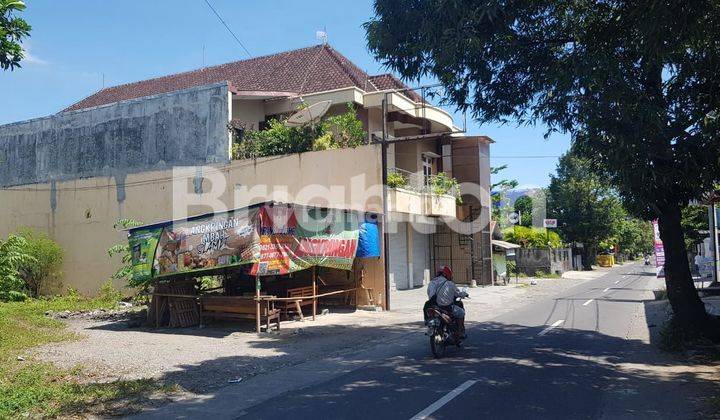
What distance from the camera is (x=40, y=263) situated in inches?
892

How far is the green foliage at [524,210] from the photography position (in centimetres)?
5688

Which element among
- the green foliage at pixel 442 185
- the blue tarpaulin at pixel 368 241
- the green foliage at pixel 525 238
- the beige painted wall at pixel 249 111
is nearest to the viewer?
the blue tarpaulin at pixel 368 241

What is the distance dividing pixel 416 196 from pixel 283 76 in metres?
8.53

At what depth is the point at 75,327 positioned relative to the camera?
50.0 feet

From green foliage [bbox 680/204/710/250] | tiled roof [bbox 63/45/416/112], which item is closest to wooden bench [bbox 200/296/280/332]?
tiled roof [bbox 63/45/416/112]

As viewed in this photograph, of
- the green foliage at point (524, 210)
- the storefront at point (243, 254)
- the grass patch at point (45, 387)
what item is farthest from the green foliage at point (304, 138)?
the green foliage at point (524, 210)

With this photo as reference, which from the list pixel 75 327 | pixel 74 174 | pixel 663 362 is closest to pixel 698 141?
pixel 663 362

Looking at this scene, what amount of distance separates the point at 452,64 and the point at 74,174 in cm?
2024

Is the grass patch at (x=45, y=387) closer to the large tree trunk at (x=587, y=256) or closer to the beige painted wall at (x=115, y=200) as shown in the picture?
the beige painted wall at (x=115, y=200)

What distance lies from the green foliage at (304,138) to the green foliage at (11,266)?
308 inches

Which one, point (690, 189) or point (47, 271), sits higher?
point (690, 189)

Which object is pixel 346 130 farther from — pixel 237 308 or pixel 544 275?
pixel 544 275

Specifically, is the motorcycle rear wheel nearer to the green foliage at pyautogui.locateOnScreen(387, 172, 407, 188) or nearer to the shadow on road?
the shadow on road

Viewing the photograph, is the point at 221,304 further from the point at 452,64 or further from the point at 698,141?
the point at 698,141
